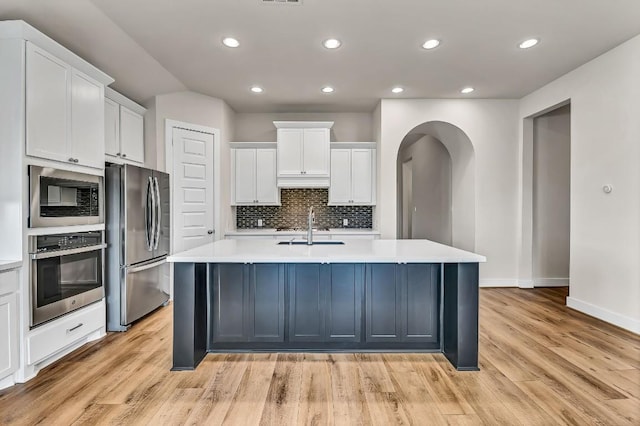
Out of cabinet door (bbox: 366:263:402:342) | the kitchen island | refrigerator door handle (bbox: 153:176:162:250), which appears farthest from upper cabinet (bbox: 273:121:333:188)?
cabinet door (bbox: 366:263:402:342)

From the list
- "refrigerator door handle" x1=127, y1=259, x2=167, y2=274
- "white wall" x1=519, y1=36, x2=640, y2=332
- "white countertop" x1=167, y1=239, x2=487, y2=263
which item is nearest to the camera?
"white countertop" x1=167, y1=239, x2=487, y2=263

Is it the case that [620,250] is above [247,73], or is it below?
below

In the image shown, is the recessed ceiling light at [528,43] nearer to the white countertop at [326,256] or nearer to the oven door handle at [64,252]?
the white countertop at [326,256]

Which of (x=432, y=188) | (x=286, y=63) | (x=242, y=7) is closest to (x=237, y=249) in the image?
(x=242, y=7)

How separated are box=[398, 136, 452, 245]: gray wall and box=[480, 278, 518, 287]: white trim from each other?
3.72ft

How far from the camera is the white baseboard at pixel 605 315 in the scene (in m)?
3.29

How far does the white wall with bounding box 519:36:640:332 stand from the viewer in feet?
11.0

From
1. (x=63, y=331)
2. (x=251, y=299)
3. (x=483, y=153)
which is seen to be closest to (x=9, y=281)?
(x=63, y=331)

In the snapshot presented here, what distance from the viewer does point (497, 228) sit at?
5.04m

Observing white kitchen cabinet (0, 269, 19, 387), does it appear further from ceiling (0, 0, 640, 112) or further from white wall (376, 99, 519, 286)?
white wall (376, 99, 519, 286)

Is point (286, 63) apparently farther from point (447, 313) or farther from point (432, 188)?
point (432, 188)

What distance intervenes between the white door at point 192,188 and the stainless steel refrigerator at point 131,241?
1.96 feet

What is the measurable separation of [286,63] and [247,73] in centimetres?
55

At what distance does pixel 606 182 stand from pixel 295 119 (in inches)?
163
